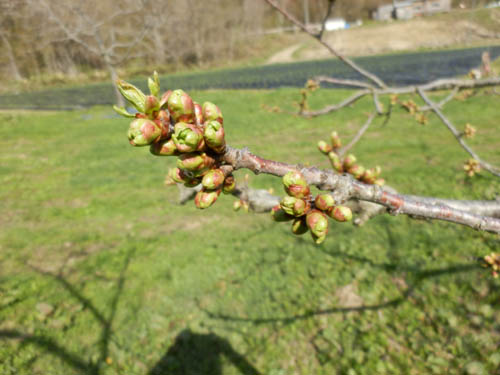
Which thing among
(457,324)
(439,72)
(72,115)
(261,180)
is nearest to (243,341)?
(457,324)

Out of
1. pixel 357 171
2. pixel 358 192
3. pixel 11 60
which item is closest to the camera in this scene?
pixel 358 192

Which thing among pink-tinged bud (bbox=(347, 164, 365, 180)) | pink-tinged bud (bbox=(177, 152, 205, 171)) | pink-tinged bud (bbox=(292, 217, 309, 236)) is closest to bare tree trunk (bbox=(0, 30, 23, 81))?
pink-tinged bud (bbox=(347, 164, 365, 180))

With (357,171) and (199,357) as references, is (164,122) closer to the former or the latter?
(357,171)

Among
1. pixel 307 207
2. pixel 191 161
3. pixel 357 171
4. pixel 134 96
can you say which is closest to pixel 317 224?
pixel 307 207

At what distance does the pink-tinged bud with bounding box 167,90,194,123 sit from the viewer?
90cm

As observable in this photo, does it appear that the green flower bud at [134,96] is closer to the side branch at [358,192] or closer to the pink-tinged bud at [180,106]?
the pink-tinged bud at [180,106]

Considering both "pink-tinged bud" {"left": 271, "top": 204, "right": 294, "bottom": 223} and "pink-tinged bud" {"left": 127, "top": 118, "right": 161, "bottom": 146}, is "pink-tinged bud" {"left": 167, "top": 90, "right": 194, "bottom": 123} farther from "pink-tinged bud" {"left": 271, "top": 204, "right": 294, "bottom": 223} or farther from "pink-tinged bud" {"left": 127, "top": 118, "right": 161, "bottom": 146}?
"pink-tinged bud" {"left": 271, "top": 204, "right": 294, "bottom": 223}

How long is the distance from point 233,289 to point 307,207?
438 centimetres

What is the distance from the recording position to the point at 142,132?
87 cm

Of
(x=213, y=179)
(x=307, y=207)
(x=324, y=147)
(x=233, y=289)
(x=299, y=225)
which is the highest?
(x=213, y=179)

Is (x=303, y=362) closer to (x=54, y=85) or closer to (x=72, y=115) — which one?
(x=72, y=115)

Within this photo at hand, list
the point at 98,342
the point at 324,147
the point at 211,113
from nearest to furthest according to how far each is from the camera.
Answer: the point at 211,113 → the point at 324,147 → the point at 98,342

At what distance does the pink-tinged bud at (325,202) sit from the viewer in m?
1.12

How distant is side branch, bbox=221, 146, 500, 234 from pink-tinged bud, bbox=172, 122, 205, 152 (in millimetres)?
146
